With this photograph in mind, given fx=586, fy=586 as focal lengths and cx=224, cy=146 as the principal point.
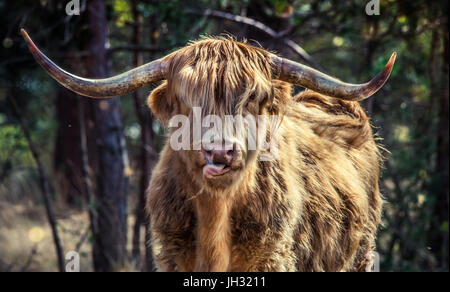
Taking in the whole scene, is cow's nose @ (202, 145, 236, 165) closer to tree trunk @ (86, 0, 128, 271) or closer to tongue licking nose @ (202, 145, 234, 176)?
tongue licking nose @ (202, 145, 234, 176)

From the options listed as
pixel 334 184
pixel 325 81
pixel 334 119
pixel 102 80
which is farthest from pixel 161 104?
pixel 334 119

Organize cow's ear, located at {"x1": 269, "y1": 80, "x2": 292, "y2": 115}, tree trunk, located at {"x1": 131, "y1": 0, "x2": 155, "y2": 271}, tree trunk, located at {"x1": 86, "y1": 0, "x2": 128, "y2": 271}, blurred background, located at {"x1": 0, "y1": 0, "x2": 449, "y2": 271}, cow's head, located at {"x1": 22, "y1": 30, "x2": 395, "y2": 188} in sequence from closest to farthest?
cow's head, located at {"x1": 22, "y1": 30, "x2": 395, "y2": 188}, cow's ear, located at {"x1": 269, "y1": 80, "x2": 292, "y2": 115}, tree trunk, located at {"x1": 86, "y1": 0, "x2": 128, "y2": 271}, blurred background, located at {"x1": 0, "y1": 0, "x2": 449, "y2": 271}, tree trunk, located at {"x1": 131, "y1": 0, "x2": 155, "y2": 271}

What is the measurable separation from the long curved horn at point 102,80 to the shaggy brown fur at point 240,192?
0.54ft

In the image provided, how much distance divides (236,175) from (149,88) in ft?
9.94

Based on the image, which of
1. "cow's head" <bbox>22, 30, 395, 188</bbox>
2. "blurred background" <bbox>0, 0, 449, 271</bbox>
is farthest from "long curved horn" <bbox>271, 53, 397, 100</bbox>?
"blurred background" <bbox>0, 0, 449, 271</bbox>

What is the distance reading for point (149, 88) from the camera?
6820mm

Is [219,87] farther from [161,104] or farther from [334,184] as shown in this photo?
[334,184]

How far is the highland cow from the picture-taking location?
420 centimetres

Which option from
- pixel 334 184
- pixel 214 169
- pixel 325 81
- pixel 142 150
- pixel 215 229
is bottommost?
pixel 215 229

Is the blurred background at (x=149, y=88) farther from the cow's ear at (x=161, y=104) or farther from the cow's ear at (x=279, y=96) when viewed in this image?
the cow's ear at (x=279, y=96)

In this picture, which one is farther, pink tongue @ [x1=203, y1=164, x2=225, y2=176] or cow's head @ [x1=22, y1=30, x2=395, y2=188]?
cow's head @ [x1=22, y1=30, x2=395, y2=188]

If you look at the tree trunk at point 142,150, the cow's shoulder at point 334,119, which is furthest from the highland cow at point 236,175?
the tree trunk at point 142,150

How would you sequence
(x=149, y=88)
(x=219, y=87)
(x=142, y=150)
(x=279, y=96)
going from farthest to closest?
(x=142, y=150), (x=149, y=88), (x=279, y=96), (x=219, y=87)

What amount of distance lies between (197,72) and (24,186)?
8262mm
